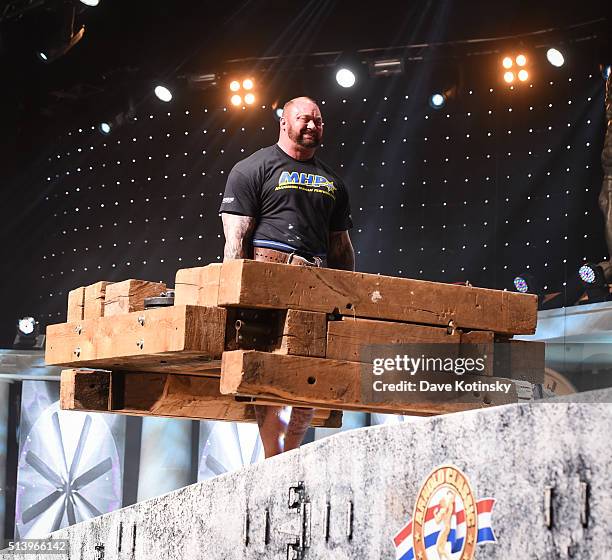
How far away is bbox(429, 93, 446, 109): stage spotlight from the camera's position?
1019 centimetres

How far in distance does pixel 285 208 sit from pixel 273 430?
0.85 metres

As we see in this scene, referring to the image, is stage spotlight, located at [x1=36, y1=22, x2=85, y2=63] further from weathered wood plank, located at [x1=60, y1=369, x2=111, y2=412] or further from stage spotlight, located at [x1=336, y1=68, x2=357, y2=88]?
weathered wood plank, located at [x1=60, y1=369, x2=111, y2=412]

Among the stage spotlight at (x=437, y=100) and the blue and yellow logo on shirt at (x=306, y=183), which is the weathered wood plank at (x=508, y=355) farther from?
the stage spotlight at (x=437, y=100)

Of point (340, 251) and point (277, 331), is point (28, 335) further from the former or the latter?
point (277, 331)

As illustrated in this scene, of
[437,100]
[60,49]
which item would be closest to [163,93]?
[60,49]

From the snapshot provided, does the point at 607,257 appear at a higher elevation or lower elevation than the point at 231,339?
higher

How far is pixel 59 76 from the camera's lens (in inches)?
448

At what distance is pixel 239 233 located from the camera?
164 inches

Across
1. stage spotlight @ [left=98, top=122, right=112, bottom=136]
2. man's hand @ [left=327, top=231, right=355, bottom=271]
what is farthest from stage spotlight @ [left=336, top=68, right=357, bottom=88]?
man's hand @ [left=327, top=231, right=355, bottom=271]

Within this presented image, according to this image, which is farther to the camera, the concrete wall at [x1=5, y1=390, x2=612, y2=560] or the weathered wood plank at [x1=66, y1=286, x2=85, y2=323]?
the weathered wood plank at [x1=66, y1=286, x2=85, y2=323]

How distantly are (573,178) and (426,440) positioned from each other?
22.6 ft

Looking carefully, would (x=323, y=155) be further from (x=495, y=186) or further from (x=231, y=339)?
(x=231, y=339)

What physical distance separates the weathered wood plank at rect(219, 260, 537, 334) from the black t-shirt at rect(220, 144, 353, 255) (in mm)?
727

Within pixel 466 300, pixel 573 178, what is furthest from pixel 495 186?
pixel 466 300
